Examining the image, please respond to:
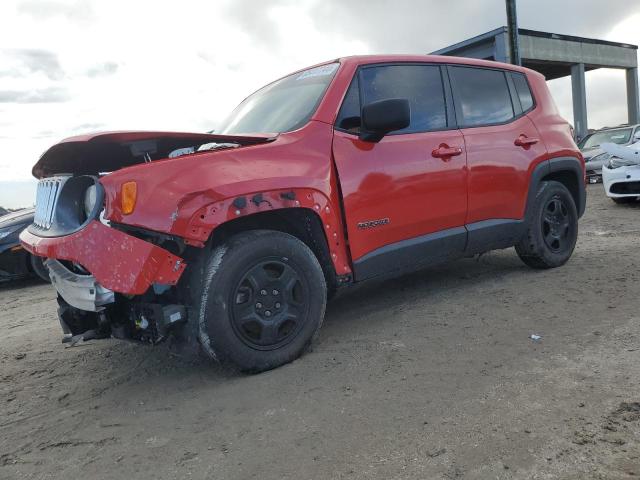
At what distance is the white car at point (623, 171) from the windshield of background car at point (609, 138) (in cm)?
421

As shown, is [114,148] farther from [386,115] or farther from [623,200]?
[623,200]

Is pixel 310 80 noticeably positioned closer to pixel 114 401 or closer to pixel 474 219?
pixel 474 219

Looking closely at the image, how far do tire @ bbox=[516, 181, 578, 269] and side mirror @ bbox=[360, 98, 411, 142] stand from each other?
6.45 feet

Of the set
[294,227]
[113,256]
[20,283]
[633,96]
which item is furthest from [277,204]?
[633,96]

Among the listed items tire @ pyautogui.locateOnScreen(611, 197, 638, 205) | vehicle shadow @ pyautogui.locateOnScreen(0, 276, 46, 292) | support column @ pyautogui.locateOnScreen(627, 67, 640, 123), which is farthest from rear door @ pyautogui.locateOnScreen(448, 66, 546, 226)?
support column @ pyautogui.locateOnScreen(627, 67, 640, 123)

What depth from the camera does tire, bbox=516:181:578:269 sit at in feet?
15.3

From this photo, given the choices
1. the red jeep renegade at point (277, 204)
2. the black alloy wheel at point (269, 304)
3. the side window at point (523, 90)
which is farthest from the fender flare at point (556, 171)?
the black alloy wheel at point (269, 304)

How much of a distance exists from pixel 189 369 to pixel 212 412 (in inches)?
27.3

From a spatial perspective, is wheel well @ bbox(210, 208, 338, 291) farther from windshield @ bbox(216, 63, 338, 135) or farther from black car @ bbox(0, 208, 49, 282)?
black car @ bbox(0, 208, 49, 282)

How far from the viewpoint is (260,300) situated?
293cm

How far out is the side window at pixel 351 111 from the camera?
11.1ft

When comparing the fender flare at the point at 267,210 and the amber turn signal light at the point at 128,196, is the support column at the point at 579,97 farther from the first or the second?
the amber turn signal light at the point at 128,196

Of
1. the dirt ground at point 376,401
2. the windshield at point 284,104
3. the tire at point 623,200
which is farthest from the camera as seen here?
the tire at point 623,200

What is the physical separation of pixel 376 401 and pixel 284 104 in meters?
2.16
